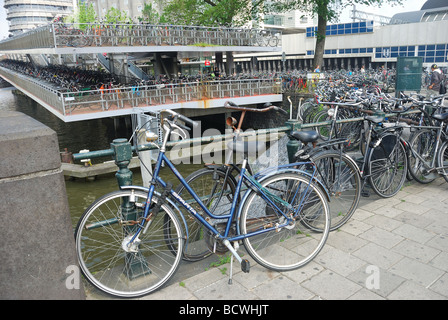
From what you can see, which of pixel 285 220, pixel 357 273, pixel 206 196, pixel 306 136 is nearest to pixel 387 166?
pixel 306 136

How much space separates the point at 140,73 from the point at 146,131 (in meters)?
28.5

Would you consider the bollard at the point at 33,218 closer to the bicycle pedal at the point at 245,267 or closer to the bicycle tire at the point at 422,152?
the bicycle pedal at the point at 245,267

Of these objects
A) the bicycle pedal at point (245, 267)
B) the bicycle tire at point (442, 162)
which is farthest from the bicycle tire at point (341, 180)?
the bicycle tire at point (442, 162)

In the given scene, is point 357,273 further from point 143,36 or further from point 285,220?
point 143,36

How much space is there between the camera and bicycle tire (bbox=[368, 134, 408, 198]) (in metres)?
4.29

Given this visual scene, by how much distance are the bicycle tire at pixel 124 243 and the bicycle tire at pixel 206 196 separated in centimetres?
20

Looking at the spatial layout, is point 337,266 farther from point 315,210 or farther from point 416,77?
point 416,77

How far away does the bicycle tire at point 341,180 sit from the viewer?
3.62 meters

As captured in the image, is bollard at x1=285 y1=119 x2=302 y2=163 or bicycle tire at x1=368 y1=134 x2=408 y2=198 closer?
bollard at x1=285 y1=119 x2=302 y2=163

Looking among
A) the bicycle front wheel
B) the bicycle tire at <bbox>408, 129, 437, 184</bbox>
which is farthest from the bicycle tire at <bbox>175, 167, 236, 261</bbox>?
the bicycle tire at <bbox>408, 129, 437, 184</bbox>

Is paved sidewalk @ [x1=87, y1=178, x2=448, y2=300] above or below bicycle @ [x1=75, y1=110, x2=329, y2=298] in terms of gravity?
below

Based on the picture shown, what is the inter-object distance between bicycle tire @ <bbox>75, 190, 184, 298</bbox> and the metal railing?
16.1 m

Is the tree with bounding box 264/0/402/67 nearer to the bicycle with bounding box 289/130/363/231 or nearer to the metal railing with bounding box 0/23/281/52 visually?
the metal railing with bounding box 0/23/281/52
